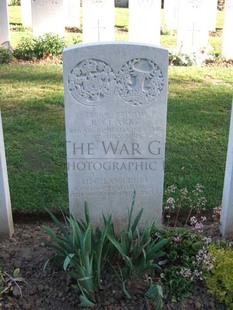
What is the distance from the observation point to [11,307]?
3.18 metres

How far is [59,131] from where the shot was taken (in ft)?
19.6

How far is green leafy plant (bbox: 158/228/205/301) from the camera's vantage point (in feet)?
10.7

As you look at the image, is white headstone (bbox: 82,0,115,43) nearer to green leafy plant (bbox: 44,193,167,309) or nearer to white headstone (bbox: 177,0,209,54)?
white headstone (bbox: 177,0,209,54)

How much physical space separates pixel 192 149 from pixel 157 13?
4.71 metres

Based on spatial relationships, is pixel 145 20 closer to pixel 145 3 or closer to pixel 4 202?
pixel 145 3

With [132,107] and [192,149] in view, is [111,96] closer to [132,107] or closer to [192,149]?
[132,107]

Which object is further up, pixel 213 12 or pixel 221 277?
pixel 213 12

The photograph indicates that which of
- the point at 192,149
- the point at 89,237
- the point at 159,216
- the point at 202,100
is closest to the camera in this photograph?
the point at 89,237

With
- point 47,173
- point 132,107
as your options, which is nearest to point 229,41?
point 47,173

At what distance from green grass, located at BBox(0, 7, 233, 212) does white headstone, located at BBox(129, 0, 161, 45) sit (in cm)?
122

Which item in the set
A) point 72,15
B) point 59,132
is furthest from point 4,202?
point 72,15

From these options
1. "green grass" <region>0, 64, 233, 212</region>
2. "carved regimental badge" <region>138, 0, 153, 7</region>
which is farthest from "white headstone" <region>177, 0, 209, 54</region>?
"green grass" <region>0, 64, 233, 212</region>

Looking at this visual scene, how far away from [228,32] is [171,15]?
3972mm

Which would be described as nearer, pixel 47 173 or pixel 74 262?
pixel 74 262
